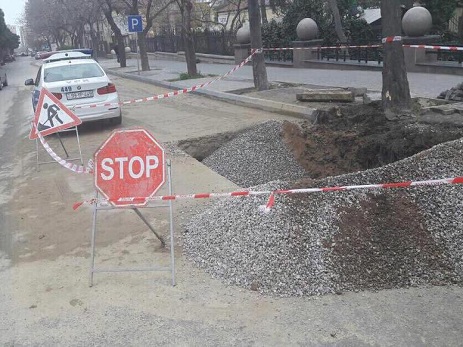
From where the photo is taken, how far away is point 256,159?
822 cm

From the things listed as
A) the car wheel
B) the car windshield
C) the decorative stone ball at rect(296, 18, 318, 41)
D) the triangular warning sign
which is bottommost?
the car wheel

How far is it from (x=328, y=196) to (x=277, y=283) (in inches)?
42.7

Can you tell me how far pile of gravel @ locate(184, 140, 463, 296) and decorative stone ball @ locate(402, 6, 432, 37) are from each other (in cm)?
1304

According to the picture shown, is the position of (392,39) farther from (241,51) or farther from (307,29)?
(241,51)

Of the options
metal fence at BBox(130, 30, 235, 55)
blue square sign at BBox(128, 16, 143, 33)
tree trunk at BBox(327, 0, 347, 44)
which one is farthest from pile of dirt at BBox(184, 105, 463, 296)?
metal fence at BBox(130, 30, 235, 55)

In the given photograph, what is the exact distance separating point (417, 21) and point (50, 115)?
43.0ft

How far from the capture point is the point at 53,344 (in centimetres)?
362

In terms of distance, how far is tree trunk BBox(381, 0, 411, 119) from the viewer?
914 centimetres

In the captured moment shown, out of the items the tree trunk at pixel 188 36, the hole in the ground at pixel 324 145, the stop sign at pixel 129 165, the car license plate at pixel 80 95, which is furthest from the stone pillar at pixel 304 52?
the stop sign at pixel 129 165

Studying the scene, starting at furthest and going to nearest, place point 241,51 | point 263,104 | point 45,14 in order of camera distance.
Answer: point 45,14
point 241,51
point 263,104

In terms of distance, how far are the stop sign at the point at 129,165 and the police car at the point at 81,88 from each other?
6.64 m

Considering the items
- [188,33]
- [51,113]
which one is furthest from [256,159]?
[188,33]

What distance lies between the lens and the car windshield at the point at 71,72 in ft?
37.2

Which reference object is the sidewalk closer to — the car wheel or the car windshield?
the car wheel
